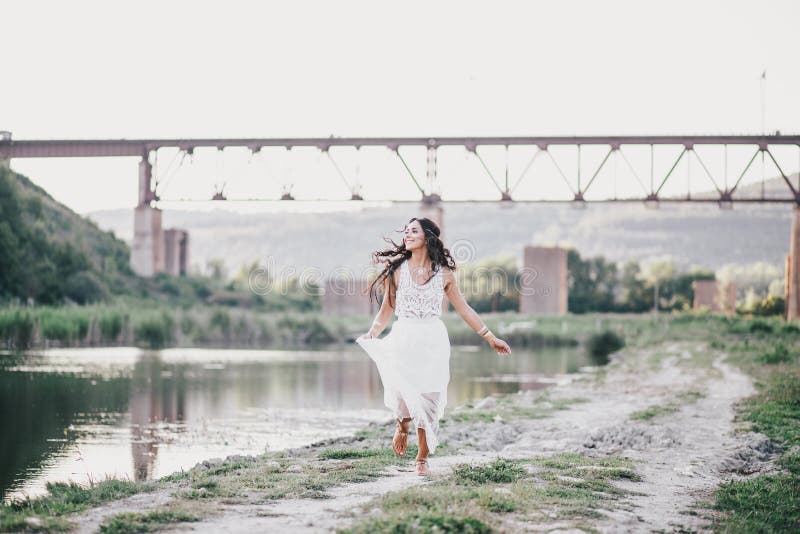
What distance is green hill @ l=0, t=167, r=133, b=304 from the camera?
50812 mm

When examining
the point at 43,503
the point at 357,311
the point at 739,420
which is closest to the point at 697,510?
the point at 43,503

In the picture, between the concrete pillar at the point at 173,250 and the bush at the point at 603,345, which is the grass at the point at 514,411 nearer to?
the bush at the point at 603,345

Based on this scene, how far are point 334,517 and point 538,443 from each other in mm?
7393

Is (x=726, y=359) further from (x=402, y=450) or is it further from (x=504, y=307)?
(x=504, y=307)

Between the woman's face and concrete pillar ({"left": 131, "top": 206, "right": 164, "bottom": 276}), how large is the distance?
48.0 m

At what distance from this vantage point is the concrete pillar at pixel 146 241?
57.7 m

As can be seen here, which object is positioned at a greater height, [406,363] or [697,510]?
[406,363]

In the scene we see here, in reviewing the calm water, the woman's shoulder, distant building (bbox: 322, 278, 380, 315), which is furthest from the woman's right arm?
distant building (bbox: 322, 278, 380, 315)

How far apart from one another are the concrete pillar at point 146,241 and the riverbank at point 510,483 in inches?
1619

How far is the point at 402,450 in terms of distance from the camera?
408 inches

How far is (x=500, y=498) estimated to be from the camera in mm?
8828

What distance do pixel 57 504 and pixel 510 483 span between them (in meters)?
4.03

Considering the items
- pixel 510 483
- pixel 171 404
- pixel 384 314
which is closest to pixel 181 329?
pixel 171 404

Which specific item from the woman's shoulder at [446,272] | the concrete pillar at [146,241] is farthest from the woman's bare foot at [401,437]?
the concrete pillar at [146,241]
